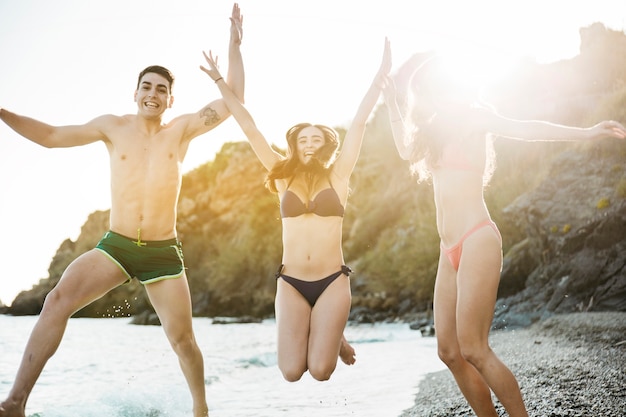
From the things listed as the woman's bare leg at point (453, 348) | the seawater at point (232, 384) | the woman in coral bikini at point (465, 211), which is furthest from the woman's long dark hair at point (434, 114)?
the seawater at point (232, 384)

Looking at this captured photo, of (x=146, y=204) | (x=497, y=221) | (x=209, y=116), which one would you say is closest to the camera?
(x=146, y=204)

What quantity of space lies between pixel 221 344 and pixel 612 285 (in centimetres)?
1635

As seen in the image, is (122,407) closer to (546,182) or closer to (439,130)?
(439,130)

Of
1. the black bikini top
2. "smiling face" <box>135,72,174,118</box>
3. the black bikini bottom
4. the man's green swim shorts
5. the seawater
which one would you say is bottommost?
the seawater

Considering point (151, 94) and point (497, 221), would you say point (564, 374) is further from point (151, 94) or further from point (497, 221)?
point (497, 221)

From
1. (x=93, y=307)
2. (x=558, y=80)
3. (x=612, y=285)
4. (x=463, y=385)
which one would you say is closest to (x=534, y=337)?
(x=612, y=285)

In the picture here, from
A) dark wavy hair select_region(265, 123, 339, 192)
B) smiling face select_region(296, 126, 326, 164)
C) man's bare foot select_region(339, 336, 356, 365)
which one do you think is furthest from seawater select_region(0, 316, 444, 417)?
smiling face select_region(296, 126, 326, 164)

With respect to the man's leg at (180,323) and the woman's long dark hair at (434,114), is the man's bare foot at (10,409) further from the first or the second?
the woman's long dark hair at (434,114)

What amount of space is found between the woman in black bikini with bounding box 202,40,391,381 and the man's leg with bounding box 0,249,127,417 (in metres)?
1.51

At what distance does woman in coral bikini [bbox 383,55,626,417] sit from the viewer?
4266 mm

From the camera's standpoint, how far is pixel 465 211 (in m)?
4.52

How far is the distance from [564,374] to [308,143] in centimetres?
588

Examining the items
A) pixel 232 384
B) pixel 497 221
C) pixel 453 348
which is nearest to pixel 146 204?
pixel 453 348

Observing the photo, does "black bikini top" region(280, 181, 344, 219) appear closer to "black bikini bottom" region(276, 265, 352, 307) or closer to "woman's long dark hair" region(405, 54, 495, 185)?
"black bikini bottom" region(276, 265, 352, 307)
